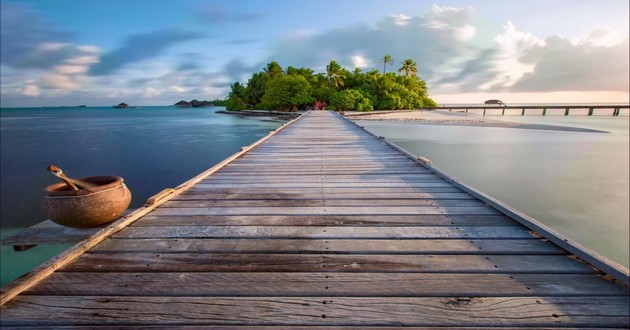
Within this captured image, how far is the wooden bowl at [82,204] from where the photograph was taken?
3400 mm

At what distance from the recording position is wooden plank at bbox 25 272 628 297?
181cm

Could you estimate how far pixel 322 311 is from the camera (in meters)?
1.67

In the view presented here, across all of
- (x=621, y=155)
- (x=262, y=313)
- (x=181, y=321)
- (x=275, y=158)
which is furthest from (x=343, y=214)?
(x=621, y=155)

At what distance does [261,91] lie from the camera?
6153 cm

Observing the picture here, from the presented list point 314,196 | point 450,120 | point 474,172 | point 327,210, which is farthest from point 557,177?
point 450,120

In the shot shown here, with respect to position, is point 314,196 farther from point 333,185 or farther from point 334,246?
point 334,246

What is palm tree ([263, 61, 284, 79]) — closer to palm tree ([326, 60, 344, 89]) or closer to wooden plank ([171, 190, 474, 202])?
palm tree ([326, 60, 344, 89])

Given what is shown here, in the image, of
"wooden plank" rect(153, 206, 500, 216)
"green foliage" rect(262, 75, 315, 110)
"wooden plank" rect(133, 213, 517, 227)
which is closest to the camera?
"wooden plank" rect(133, 213, 517, 227)

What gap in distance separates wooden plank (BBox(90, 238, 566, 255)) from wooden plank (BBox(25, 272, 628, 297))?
0.32 m

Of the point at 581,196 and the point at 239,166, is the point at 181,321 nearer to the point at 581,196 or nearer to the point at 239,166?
the point at 239,166

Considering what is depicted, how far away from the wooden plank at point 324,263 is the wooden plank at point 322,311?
0.29m

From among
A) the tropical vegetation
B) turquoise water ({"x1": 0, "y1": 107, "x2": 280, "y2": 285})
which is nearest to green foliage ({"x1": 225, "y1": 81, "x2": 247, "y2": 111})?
the tropical vegetation

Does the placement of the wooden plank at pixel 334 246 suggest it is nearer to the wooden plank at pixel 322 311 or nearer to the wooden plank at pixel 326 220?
the wooden plank at pixel 326 220

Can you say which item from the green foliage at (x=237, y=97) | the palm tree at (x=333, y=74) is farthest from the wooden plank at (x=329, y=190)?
the green foliage at (x=237, y=97)
